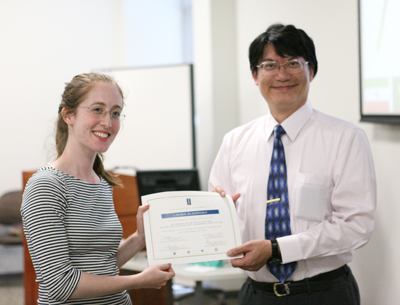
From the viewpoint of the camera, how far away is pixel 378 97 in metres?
1.91

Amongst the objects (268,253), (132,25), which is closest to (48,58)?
(132,25)

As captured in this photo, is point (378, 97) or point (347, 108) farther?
point (347, 108)

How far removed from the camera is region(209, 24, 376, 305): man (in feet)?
5.39

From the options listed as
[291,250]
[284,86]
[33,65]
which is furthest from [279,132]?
[33,65]

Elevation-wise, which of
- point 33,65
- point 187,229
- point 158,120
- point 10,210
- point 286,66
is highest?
point 33,65

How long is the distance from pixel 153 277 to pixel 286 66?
987mm

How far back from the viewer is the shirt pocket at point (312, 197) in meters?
1.68

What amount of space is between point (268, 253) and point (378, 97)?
0.86 meters

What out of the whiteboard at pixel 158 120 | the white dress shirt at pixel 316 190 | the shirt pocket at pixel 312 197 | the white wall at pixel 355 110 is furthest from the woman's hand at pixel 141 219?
the whiteboard at pixel 158 120

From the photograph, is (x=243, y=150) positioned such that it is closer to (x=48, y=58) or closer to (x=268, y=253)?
(x=268, y=253)

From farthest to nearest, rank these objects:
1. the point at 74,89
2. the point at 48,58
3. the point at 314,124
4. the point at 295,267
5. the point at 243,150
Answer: the point at 48,58, the point at 243,150, the point at 314,124, the point at 295,267, the point at 74,89

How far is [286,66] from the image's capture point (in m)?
1.79

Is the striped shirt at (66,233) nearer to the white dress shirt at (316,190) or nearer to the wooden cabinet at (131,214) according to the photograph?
the white dress shirt at (316,190)

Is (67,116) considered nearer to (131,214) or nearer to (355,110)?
(355,110)
